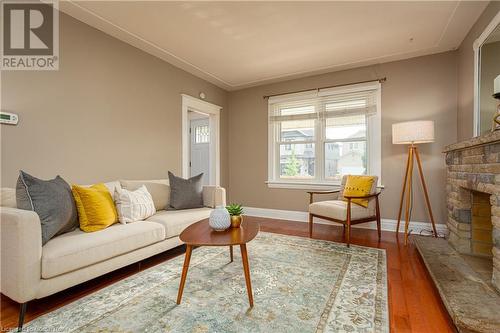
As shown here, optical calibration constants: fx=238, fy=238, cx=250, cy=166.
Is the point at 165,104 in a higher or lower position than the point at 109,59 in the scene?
lower

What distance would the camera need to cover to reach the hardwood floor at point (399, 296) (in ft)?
4.91

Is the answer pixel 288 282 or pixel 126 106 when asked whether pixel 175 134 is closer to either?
pixel 126 106

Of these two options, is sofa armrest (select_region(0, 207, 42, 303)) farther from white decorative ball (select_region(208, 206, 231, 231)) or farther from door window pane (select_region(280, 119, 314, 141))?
door window pane (select_region(280, 119, 314, 141))

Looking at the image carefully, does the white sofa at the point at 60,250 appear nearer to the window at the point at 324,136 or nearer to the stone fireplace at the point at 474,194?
the window at the point at 324,136

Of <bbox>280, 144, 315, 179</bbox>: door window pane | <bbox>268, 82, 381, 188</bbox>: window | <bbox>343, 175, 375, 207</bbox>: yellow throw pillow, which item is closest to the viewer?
<bbox>343, 175, 375, 207</bbox>: yellow throw pillow

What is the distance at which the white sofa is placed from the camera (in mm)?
1449

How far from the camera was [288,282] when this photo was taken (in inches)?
77.8

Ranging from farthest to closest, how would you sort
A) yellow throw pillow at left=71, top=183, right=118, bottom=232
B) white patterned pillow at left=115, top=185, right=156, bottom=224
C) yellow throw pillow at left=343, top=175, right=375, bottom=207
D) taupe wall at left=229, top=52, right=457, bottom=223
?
taupe wall at left=229, top=52, right=457, bottom=223, yellow throw pillow at left=343, top=175, right=375, bottom=207, white patterned pillow at left=115, top=185, right=156, bottom=224, yellow throw pillow at left=71, top=183, right=118, bottom=232

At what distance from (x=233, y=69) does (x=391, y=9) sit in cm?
228

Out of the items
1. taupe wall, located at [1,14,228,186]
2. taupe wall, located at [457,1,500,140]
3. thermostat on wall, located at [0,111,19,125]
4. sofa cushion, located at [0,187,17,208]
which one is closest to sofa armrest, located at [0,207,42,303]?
sofa cushion, located at [0,187,17,208]

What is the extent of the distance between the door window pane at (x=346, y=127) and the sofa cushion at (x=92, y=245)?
3.13 metres

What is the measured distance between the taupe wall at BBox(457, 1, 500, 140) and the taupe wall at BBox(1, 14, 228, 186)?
3.81 meters

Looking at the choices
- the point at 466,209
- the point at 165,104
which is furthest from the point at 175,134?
the point at 466,209
